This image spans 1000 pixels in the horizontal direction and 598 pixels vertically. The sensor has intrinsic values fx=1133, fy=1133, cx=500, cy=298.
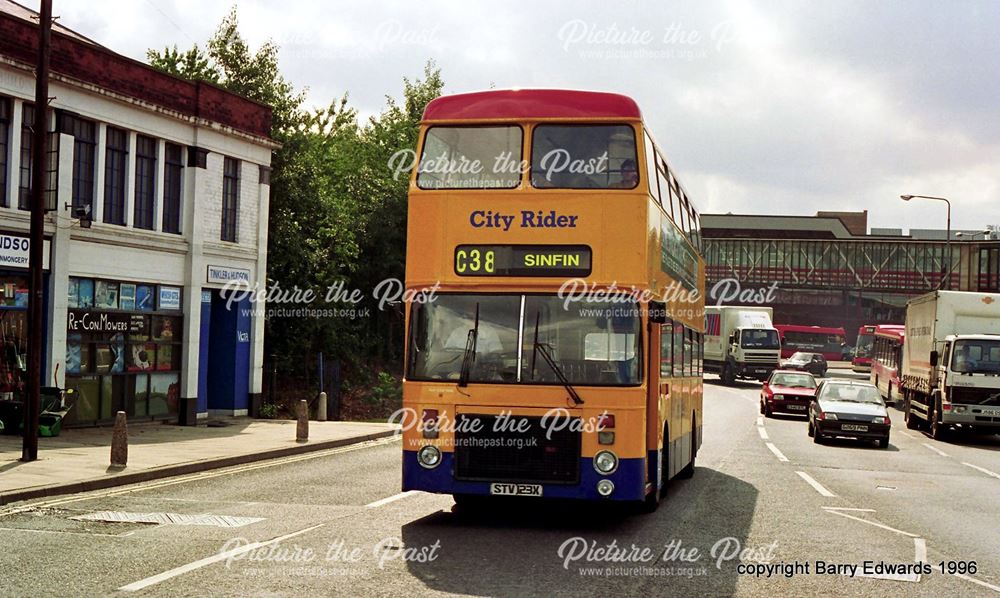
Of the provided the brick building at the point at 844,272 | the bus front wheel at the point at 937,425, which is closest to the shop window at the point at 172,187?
the bus front wheel at the point at 937,425

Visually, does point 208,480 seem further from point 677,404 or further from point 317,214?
point 317,214

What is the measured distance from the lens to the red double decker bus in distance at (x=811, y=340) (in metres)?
85.8

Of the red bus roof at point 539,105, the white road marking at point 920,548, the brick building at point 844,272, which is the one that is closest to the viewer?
the white road marking at point 920,548

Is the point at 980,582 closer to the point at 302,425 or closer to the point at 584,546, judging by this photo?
the point at 584,546

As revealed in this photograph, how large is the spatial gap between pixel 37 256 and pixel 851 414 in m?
18.6

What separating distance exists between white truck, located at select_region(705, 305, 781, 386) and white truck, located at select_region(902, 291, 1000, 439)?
20.6 meters

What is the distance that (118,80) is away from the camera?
25.0 meters

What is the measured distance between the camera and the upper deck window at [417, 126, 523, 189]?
39.8ft

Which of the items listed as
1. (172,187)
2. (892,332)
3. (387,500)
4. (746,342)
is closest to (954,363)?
(892,332)

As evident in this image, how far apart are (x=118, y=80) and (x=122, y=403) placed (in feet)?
23.6

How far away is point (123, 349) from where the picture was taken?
83.3 ft

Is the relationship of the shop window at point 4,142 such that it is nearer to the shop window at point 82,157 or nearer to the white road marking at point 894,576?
the shop window at point 82,157

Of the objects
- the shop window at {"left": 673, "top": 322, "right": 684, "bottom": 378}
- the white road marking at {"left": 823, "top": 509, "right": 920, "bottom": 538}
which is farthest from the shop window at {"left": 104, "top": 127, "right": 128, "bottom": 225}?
the white road marking at {"left": 823, "top": 509, "right": 920, "bottom": 538}

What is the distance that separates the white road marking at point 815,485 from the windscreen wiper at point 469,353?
23.2 ft
